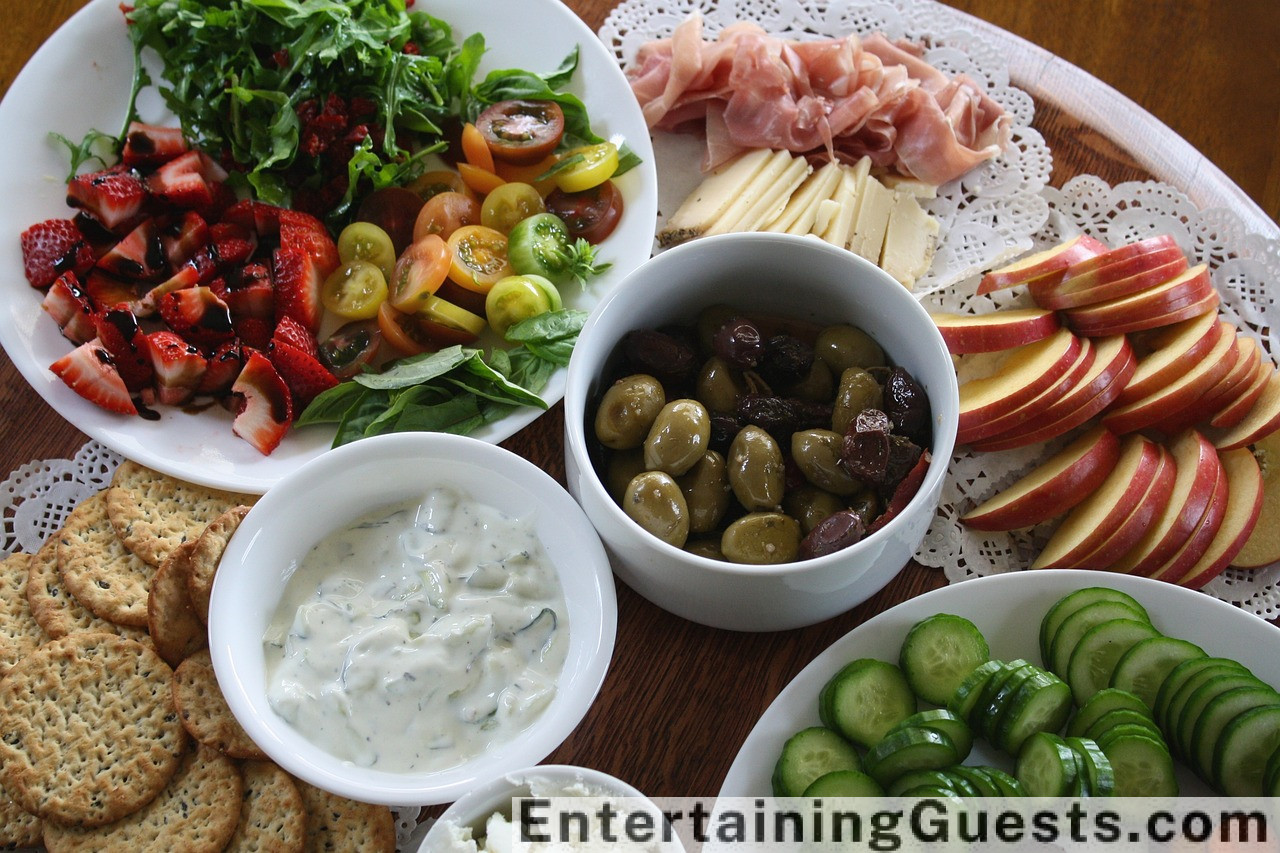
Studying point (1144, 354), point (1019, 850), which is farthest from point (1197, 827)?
point (1144, 354)

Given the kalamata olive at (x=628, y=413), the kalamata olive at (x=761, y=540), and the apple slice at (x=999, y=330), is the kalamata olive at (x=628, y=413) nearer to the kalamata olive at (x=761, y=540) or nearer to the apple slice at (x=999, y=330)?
the kalamata olive at (x=761, y=540)

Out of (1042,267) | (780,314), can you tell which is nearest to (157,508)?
(780,314)

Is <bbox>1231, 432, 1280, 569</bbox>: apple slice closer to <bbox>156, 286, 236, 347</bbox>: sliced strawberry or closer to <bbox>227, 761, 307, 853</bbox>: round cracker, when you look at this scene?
<bbox>227, 761, 307, 853</bbox>: round cracker

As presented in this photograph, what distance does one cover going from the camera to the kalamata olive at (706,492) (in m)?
1.48

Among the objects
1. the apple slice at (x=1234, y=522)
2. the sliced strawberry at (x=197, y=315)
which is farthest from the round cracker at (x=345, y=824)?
the apple slice at (x=1234, y=522)

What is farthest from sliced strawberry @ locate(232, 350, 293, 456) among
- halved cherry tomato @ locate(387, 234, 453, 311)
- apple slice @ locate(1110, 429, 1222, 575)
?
apple slice @ locate(1110, 429, 1222, 575)

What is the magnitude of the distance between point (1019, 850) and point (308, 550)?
1.02 metres

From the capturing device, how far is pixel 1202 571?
1.66 metres

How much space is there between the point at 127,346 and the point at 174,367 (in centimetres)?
11

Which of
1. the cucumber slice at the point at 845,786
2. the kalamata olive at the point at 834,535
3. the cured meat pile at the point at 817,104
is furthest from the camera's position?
the cured meat pile at the point at 817,104

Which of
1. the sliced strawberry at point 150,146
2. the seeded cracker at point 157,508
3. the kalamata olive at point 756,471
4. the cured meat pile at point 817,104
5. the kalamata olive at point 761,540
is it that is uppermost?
the cured meat pile at point 817,104

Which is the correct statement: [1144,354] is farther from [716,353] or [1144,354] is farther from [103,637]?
[103,637]

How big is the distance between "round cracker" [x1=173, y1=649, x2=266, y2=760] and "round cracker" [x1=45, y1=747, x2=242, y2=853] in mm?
34

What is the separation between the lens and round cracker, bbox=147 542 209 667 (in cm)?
156
